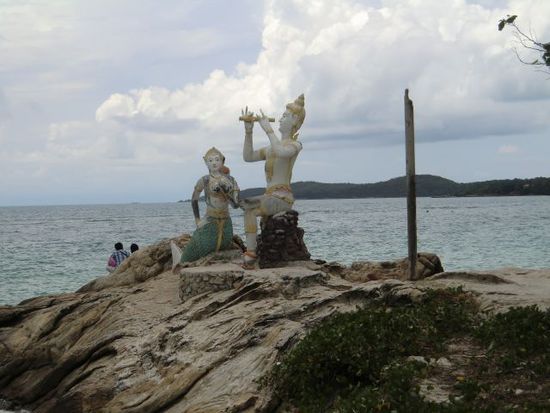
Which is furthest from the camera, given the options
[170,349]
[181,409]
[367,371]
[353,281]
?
[353,281]

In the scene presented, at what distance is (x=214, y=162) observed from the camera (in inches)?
511

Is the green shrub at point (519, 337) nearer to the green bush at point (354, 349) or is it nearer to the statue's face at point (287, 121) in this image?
the green bush at point (354, 349)

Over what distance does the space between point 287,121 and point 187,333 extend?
4147 millimetres

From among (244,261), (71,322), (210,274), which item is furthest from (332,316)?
(71,322)

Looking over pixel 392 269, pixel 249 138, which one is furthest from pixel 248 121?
pixel 392 269

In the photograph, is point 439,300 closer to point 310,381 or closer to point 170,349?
point 310,381

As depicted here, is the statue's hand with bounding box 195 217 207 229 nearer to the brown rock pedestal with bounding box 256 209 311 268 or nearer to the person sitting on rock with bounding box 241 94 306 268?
the person sitting on rock with bounding box 241 94 306 268

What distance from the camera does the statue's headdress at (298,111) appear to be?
40.8ft

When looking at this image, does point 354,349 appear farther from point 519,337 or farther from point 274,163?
point 274,163

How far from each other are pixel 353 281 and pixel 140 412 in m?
4.52

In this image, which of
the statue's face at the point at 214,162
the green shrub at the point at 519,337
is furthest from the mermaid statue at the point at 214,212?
the green shrub at the point at 519,337

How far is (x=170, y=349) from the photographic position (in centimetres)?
963

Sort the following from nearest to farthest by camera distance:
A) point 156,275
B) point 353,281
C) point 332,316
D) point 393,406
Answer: point 393,406, point 332,316, point 353,281, point 156,275

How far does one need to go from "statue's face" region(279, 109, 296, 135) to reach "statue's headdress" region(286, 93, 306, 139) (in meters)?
0.06
